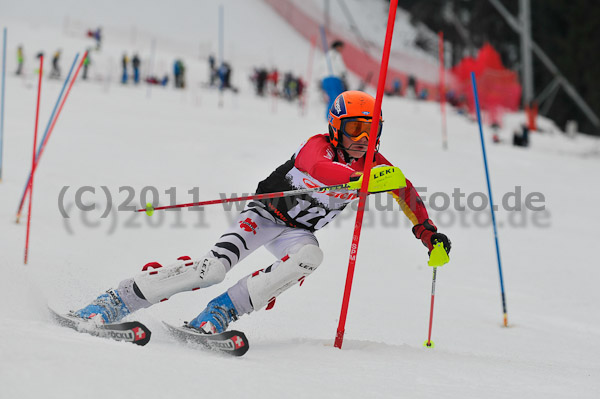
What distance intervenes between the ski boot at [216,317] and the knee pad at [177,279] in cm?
13

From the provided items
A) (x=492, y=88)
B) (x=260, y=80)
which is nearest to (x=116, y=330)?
(x=260, y=80)

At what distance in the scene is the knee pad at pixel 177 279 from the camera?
348 centimetres

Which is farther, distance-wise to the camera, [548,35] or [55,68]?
[548,35]

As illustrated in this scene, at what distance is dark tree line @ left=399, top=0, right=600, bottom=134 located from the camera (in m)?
35.1

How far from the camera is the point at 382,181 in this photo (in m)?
3.34

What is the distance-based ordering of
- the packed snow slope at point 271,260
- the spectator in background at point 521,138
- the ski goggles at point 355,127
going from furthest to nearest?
the spectator in background at point 521,138, the ski goggles at point 355,127, the packed snow slope at point 271,260

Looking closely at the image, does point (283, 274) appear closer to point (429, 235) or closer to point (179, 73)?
point (429, 235)

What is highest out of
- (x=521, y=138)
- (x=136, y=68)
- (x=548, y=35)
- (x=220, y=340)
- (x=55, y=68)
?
(x=548, y=35)

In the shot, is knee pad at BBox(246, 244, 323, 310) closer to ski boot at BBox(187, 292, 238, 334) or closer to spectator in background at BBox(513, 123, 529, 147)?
ski boot at BBox(187, 292, 238, 334)

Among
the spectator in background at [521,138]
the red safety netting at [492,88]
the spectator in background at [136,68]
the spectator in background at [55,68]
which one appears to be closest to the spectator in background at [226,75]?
the spectator in background at [136,68]

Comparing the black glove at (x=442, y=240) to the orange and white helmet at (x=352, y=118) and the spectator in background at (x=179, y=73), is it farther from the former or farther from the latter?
the spectator in background at (x=179, y=73)

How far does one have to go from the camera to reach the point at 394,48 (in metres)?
39.8

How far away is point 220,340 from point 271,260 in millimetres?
4112

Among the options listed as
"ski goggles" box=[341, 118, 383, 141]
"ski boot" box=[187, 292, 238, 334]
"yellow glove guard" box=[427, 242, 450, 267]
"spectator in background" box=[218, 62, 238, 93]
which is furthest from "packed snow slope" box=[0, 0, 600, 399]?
"spectator in background" box=[218, 62, 238, 93]
